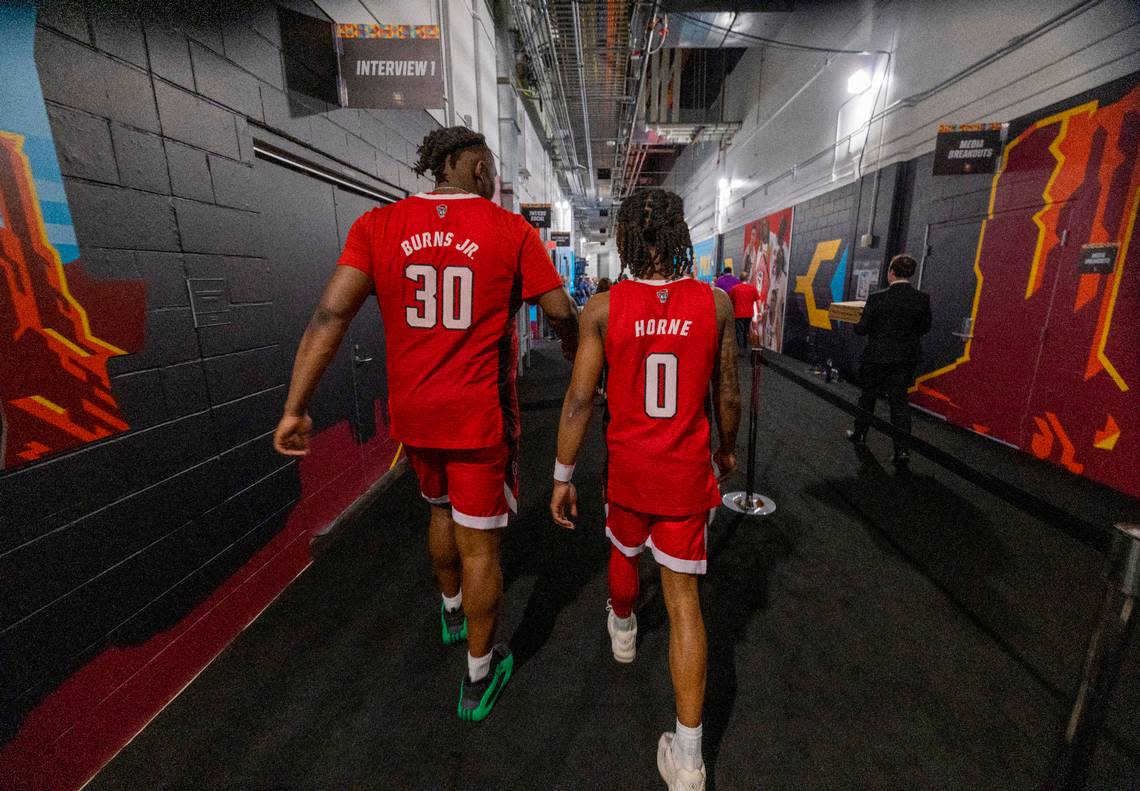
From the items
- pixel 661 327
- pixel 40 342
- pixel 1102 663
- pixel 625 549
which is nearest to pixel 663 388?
pixel 661 327

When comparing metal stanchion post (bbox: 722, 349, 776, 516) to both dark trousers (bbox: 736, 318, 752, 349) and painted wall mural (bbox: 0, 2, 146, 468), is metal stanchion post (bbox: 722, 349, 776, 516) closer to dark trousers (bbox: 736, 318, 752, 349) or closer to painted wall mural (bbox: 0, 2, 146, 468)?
painted wall mural (bbox: 0, 2, 146, 468)

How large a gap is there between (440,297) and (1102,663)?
184 centimetres

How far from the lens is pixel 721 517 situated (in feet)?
10.2

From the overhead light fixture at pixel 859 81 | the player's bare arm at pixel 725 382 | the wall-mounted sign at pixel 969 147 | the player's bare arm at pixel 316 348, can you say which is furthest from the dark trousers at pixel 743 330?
the player's bare arm at pixel 316 348

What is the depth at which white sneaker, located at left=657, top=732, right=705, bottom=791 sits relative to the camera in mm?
1343

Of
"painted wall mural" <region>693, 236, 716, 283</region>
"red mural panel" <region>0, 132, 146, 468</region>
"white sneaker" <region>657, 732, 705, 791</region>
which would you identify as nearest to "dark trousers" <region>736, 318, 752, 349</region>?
"painted wall mural" <region>693, 236, 716, 283</region>

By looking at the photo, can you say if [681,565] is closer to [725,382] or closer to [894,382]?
[725,382]

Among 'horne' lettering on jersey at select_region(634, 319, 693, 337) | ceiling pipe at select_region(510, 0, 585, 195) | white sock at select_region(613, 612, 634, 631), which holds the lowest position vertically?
white sock at select_region(613, 612, 634, 631)

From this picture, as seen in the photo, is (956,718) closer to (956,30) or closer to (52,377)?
(52,377)

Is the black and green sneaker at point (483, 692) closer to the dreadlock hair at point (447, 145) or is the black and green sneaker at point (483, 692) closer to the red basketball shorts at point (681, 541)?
the red basketball shorts at point (681, 541)

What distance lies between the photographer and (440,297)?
1.48m

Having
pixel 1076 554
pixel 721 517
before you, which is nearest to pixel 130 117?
pixel 721 517

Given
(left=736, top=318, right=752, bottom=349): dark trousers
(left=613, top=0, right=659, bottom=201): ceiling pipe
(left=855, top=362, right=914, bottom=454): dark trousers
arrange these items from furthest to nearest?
(left=736, top=318, right=752, bottom=349): dark trousers, (left=613, top=0, right=659, bottom=201): ceiling pipe, (left=855, top=362, right=914, bottom=454): dark trousers

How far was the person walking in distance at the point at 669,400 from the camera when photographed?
1349mm
